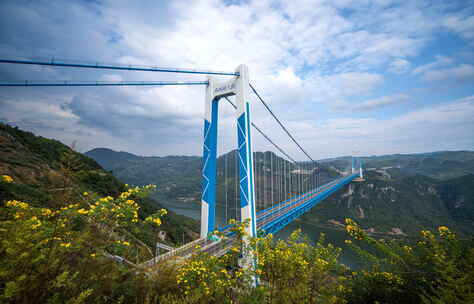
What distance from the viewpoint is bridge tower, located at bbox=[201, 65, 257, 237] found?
1031 cm

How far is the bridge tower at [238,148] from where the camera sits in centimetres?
1031

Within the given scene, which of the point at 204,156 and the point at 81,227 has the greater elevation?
the point at 204,156

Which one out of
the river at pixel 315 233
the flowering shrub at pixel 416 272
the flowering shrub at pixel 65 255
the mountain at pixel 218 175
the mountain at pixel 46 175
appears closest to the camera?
the flowering shrub at pixel 65 255

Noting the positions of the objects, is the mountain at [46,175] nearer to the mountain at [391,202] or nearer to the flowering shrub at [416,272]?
the flowering shrub at [416,272]

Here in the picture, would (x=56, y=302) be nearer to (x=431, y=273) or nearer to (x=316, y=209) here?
(x=431, y=273)

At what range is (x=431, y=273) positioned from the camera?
2469 millimetres

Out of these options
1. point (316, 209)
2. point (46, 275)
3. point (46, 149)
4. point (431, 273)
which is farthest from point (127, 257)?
point (316, 209)

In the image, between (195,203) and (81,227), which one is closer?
(81,227)

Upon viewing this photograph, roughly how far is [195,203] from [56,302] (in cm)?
6926

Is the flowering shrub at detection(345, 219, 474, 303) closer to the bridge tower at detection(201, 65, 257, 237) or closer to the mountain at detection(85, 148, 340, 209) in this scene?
the bridge tower at detection(201, 65, 257, 237)

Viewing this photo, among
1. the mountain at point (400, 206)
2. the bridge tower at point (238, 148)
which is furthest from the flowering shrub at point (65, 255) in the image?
the mountain at point (400, 206)

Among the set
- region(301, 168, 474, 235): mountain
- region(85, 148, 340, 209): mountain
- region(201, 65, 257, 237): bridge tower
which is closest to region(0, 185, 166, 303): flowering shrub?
region(201, 65, 257, 237): bridge tower

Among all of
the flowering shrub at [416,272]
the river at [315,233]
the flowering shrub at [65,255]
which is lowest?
the river at [315,233]

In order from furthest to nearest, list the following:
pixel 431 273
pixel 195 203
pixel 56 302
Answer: pixel 195 203 → pixel 431 273 → pixel 56 302
